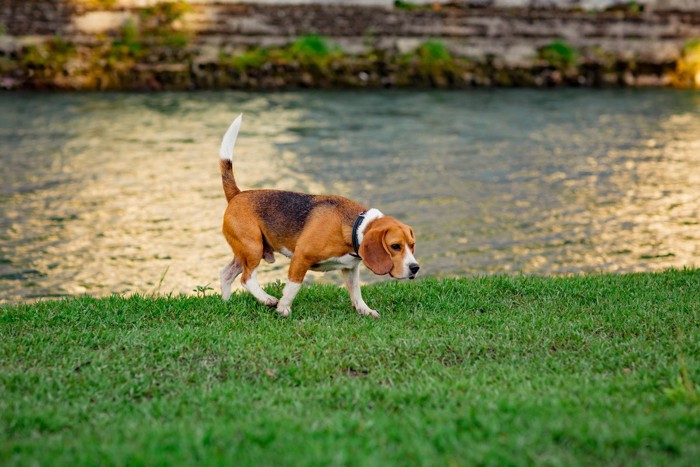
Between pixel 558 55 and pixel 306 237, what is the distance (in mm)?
17350

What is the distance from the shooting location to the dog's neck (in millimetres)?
5677

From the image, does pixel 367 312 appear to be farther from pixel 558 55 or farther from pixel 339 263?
pixel 558 55

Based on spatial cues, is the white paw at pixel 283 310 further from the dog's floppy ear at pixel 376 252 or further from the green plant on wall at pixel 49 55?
the green plant on wall at pixel 49 55

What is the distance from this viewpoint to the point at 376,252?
5.51 m

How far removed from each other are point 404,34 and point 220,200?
11.2 metres

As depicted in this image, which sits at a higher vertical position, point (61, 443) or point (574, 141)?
point (61, 443)

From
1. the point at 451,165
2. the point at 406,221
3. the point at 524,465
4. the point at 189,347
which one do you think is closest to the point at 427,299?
the point at 189,347

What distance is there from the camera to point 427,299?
645 centimetres

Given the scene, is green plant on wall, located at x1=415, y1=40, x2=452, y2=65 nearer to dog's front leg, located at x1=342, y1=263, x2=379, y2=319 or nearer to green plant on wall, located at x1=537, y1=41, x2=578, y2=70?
green plant on wall, located at x1=537, y1=41, x2=578, y2=70

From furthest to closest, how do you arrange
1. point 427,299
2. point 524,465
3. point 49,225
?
point 49,225 < point 427,299 < point 524,465

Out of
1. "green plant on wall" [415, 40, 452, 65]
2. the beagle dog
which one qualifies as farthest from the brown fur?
"green plant on wall" [415, 40, 452, 65]

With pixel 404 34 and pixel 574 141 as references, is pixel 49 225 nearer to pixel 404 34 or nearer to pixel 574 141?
pixel 574 141

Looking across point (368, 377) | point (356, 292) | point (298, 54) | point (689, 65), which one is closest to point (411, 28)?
point (298, 54)

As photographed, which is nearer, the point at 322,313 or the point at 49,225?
the point at 322,313
